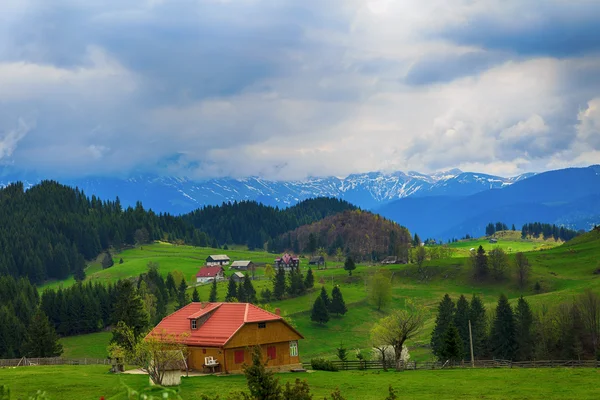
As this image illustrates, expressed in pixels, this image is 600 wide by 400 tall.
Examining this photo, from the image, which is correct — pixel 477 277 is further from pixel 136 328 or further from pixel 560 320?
pixel 136 328

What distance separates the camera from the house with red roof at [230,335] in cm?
6825

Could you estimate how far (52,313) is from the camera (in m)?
140

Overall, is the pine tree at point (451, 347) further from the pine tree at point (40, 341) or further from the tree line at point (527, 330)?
the pine tree at point (40, 341)

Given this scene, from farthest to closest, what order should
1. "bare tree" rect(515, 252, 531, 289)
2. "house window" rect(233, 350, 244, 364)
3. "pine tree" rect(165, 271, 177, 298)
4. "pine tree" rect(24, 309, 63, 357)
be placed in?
1. "bare tree" rect(515, 252, 531, 289)
2. "pine tree" rect(165, 271, 177, 298)
3. "pine tree" rect(24, 309, 63, 357)
4. "house window" rect(233, 350, 244, 364)

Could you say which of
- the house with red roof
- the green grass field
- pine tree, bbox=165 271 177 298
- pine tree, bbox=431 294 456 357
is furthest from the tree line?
pine tree, bbox=165 271 177 298

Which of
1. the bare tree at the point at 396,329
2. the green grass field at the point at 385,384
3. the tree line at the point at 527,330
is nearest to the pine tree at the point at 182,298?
the tree line at the point at 527,330

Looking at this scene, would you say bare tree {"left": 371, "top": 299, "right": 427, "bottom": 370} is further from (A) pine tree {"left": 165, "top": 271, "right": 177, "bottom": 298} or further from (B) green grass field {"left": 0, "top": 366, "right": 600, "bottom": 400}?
(A) pine tree {"left": 165, "top": 271, "right": 177, "bottom": 298}

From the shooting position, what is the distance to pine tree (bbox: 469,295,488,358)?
104 m

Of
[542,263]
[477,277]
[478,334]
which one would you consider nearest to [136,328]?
[478,334]

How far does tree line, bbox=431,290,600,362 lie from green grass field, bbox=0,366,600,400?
99.8ft

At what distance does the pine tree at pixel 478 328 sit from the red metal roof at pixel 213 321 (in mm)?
43405

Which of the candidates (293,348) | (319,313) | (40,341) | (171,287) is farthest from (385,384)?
(171,287)

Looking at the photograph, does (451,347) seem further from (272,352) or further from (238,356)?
(238,356)

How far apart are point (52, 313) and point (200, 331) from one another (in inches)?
3198
